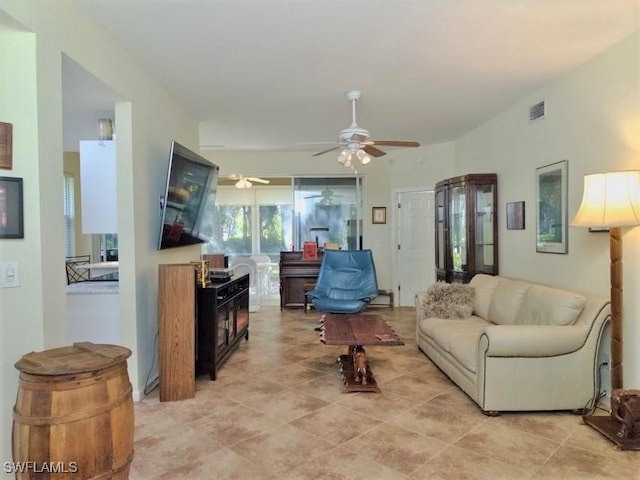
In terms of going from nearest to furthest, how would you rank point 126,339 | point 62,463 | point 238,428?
point 62,463 < point 238,428 < point 126,339

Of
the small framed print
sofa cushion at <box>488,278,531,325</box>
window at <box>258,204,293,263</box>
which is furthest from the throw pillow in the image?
window at <box>258,204,293,263</box>

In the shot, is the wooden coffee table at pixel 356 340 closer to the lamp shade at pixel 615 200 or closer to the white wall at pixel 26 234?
the lamp shade at pixel 615 200

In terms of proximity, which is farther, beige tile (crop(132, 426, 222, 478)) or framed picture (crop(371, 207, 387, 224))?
framed picture (crop(371, 207, 387, 224))

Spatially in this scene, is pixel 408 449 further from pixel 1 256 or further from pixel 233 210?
pixel 233 210

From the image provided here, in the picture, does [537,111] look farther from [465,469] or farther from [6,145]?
[6,145]

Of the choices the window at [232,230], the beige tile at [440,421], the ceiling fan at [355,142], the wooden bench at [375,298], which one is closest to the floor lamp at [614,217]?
the beige tile at [440,421]

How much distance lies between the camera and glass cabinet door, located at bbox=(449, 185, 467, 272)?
16.1 ft

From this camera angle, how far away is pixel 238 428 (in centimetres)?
266

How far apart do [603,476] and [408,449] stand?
3.18 feet

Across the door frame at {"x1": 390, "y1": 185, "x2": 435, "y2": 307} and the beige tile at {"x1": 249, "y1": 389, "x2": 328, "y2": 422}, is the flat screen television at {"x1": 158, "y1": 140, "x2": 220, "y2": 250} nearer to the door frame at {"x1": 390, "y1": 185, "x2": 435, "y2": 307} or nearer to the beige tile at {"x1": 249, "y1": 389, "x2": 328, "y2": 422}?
the beige tile at {"x1": 249, "y1": 389, "x2": 328, "y2": 422}

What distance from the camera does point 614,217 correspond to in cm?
258

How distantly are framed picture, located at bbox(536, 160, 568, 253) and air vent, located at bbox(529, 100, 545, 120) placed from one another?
48 cm

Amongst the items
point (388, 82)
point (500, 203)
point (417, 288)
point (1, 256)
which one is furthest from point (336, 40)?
point (417, 288)

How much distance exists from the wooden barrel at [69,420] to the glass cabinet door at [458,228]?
4188 millimetres
